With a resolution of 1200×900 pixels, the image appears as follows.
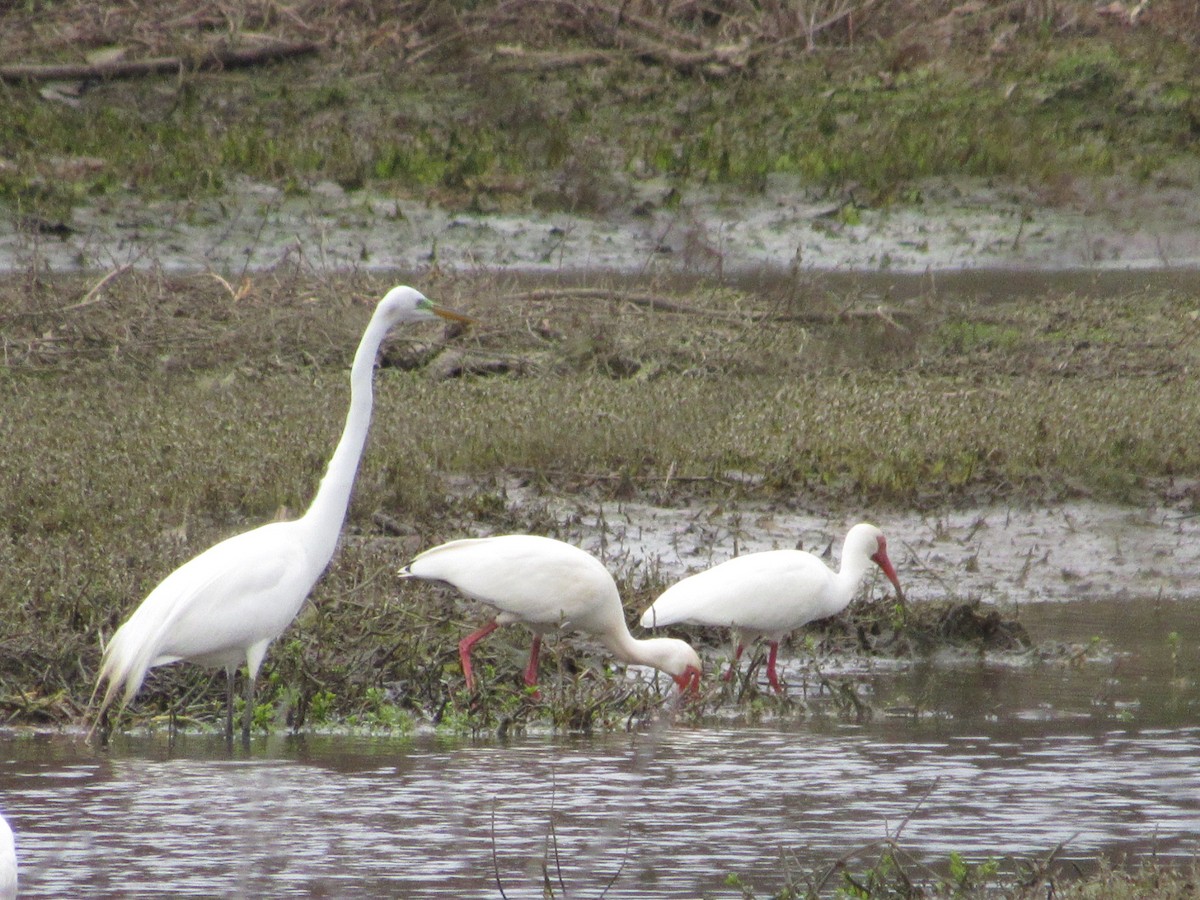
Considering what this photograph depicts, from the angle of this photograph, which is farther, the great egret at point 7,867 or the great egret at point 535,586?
the great egret at point 535,586

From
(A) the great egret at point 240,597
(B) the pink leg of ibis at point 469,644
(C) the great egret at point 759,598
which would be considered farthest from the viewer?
(C) the great egret at point 759,598

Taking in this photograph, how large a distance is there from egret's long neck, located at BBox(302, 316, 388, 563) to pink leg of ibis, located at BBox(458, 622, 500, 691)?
0.64 metres

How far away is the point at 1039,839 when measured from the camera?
16.6 ft

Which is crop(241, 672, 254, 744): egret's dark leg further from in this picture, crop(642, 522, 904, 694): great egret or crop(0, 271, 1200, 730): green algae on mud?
crop(642, 522, 904, 694): great egret

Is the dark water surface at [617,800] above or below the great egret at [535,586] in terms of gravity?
below

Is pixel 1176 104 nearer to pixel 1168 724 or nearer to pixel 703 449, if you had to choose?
pixel 1168 724

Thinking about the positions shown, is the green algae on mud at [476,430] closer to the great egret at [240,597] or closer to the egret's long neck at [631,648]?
the egret's long neck at [631,648]


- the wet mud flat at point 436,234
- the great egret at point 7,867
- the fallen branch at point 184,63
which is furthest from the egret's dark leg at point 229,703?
the wet mud flat at point 436,234

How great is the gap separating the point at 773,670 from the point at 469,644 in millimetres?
1253

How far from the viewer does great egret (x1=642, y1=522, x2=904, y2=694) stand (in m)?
7.45

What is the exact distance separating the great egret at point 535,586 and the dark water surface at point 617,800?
18.4 inches

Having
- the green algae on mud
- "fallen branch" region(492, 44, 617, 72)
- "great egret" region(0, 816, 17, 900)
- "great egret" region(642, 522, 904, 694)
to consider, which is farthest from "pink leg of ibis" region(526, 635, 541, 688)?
"fallen branch" region(492, 44, 617, 72)

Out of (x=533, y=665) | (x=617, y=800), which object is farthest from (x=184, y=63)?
(x=533, y=665)

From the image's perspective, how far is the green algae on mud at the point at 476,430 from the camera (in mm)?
6828
